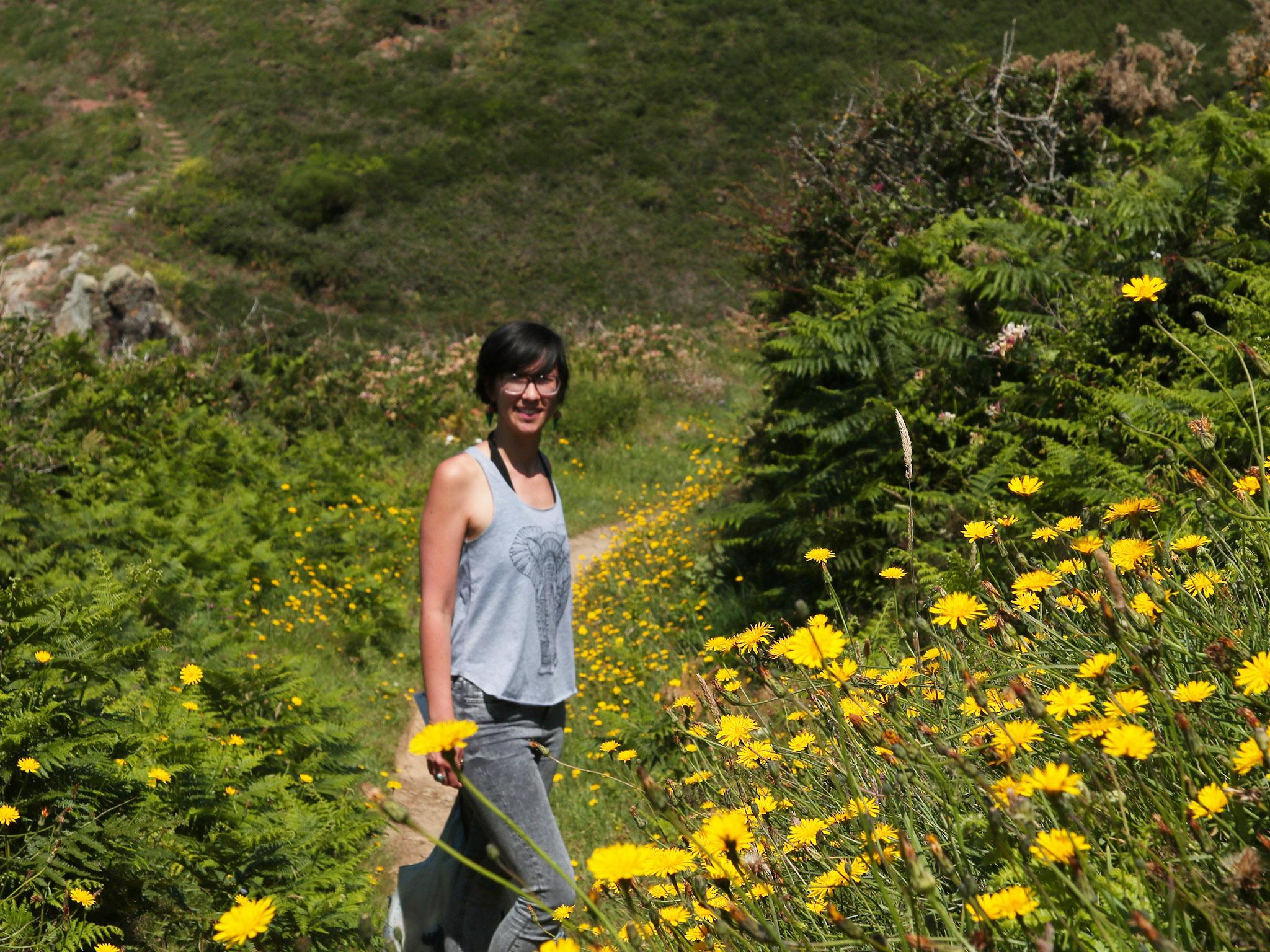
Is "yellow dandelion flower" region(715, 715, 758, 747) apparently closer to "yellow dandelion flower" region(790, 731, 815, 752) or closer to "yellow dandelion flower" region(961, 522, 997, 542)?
"yellow dandelion flower" region(790, 731, 815, 752)

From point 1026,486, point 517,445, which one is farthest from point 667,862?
point 517,445

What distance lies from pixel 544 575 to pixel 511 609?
162 mm

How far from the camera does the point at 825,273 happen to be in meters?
7.48

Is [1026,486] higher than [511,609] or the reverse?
higher

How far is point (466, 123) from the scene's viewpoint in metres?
30.5

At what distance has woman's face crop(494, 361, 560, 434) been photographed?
2.99 meters

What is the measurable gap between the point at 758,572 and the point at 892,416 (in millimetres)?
1632

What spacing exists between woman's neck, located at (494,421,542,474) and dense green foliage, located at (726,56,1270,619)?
1300 mm

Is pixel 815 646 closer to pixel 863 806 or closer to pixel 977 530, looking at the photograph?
pixel 863 806

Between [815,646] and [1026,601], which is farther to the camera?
[1026,601]

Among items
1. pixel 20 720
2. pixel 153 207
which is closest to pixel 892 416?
pixel 20 720

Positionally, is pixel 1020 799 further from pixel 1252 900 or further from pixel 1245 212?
pixel 1245 212

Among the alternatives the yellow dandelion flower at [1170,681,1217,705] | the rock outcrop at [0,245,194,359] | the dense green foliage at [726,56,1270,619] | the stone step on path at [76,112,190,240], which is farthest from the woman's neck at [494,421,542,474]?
the stone step on path at [76,112,190,240]

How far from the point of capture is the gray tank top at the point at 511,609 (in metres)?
2.80
